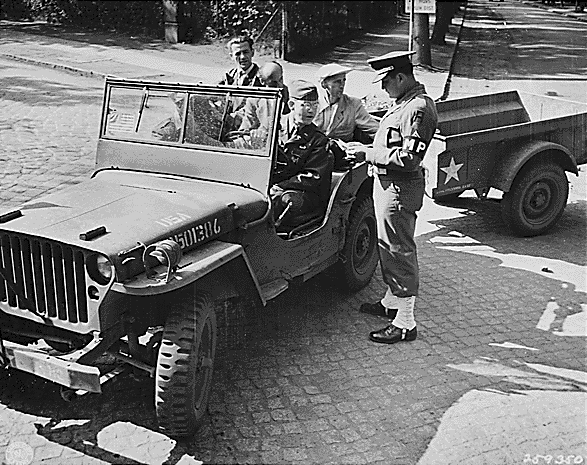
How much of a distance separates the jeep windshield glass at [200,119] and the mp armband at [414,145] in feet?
3.00

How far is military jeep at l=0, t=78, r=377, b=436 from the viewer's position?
4039 mm

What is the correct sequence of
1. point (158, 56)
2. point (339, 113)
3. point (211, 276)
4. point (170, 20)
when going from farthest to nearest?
1. point (170, 20)
2. point (158, 56)
3. point (339, 113)
4. point (211, 276)

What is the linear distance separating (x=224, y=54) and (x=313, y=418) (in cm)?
1502

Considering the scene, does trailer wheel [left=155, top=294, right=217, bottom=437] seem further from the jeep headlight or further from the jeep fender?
the jeep headlight

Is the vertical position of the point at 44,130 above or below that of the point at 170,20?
below

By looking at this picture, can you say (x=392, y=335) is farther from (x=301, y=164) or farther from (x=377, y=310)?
(x=301, y=164)

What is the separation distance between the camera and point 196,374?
13.9ft

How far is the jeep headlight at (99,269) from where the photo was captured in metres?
4.02

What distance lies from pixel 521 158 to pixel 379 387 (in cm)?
352

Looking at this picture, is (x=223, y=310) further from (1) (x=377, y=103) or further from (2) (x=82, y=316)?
(1) (x=377, y=103)

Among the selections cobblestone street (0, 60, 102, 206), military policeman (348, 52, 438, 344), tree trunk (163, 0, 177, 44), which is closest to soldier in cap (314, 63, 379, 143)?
military policeman (348, 52, 438, 344)

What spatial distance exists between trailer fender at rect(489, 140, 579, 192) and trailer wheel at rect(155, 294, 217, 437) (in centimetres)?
427

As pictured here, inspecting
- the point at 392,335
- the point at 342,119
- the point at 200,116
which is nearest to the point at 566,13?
the point at 342,119

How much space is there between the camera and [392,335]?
561 cm
